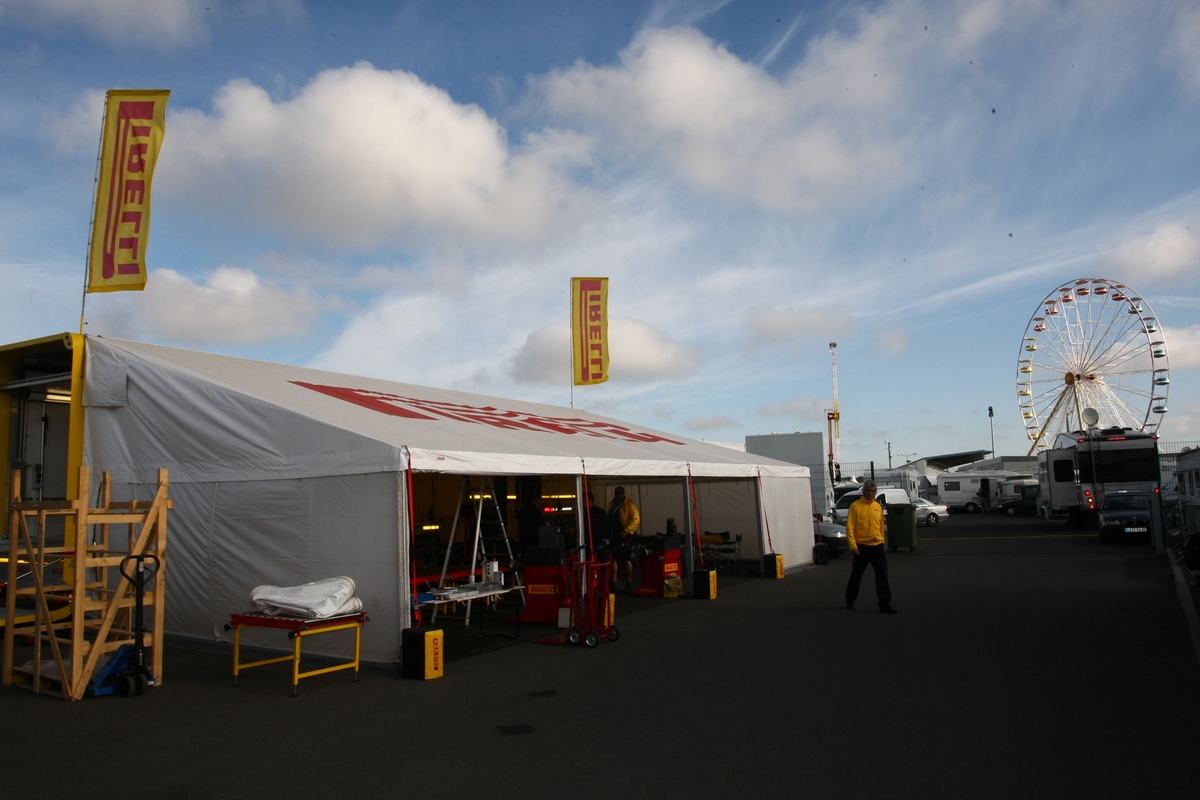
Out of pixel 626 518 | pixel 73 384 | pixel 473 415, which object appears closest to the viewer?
pixel 73 384

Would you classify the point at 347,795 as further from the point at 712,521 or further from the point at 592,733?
the point at 712,521

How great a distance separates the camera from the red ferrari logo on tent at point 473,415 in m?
10.0

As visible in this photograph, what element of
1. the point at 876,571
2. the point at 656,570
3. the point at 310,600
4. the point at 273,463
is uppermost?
the point at 273,463

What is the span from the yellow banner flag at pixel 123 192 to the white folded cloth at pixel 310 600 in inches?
176

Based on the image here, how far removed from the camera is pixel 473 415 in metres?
11.8

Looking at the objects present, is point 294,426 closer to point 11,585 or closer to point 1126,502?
point 11,585

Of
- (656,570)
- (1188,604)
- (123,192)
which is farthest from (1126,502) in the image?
(123,192)

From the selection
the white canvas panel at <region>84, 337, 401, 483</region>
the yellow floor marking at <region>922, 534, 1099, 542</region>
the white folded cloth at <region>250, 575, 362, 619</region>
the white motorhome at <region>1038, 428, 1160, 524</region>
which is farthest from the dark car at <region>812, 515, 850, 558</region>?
the white folded cloth at <region>250, 575, 362, 619</region>

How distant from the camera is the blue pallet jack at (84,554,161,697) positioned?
6367mm

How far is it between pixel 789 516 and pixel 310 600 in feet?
36.1

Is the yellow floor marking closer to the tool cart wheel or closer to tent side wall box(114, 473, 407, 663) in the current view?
tent side wall box(114, 473, 407, 663)

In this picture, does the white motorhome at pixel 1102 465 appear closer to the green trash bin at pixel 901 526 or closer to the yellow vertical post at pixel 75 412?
the green trash bin at pixel 901 526

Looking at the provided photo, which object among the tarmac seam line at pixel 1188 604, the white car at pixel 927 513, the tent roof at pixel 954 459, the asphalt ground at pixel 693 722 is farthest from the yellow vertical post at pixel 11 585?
the tent roof at pixel 954 459

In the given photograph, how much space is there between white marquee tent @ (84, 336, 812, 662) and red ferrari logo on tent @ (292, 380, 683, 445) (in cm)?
8
